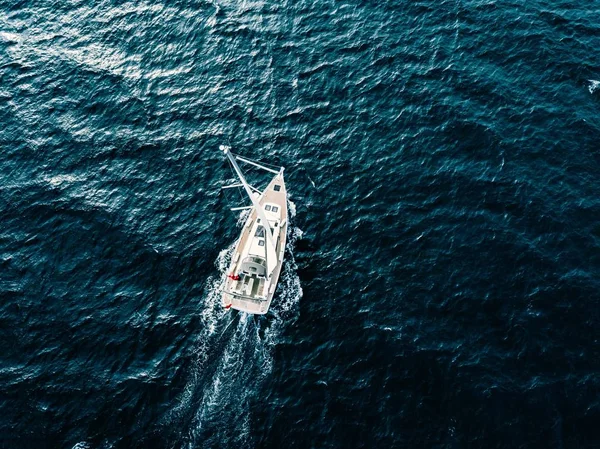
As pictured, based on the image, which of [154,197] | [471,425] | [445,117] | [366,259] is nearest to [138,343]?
[154,197]

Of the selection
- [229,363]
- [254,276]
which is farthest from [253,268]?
[229,363]

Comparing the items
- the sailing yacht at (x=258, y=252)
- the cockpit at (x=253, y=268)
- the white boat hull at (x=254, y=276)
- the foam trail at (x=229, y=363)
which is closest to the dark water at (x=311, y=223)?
the foam trail at (x=229, y=363)

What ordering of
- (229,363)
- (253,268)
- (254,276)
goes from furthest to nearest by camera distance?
1. (254,276)
2. (253,268)
3. (229,363)

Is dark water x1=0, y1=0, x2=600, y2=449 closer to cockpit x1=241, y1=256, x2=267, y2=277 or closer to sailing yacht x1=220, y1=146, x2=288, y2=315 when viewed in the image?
sailing yacht x1=220, y1=146, x2=288, y2=315

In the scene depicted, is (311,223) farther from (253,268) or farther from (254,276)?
(254,276)

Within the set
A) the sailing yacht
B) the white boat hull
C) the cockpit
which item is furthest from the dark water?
the cockpit
